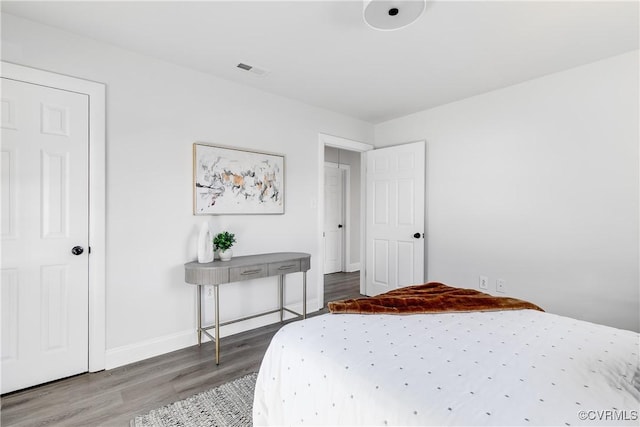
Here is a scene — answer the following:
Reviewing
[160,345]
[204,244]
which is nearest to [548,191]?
[204,244]

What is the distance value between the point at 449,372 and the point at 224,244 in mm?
2157

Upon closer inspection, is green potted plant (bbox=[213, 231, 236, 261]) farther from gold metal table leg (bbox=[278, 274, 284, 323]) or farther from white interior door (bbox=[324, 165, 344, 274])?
white interior door (bbox=[324, 165, 344, 274])

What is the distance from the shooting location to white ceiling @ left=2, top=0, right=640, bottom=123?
1957mm

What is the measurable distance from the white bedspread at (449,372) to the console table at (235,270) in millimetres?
1171

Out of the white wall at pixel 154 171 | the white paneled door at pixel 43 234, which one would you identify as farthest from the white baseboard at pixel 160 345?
the white paneled door at pixel 43 234

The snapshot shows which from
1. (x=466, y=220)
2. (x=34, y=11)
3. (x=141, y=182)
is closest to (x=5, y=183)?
(x=141, y=182)

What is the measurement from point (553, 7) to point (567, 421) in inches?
88.6

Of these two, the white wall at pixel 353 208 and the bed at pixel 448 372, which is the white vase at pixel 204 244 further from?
the white wall at pixel 353 208

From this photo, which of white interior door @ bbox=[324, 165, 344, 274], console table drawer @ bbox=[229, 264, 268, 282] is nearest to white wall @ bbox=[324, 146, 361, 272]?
white interior door @ bbox=[324, 165, 344, 274]

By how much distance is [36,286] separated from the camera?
212 centimetres

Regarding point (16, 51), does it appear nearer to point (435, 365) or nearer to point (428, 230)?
point (435, 365)

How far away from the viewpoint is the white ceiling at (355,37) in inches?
77.0

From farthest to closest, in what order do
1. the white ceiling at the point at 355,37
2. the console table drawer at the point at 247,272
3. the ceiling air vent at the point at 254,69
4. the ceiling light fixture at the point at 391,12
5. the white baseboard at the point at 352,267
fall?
the white baseboard at the point at 352,267 < the ceiling air vent at the point at 254,69 < the console table drawer at the point at 247,272 < the white ceiling at the point at 355,37 < the ceiling light fixture at the point at 391,12

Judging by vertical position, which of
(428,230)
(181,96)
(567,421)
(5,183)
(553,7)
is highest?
(553,7)
